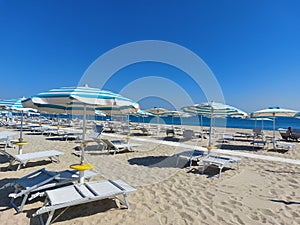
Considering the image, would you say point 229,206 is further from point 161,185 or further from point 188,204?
point 161,185

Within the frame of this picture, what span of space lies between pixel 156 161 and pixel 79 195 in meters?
3.83

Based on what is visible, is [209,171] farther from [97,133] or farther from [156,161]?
[97,133]

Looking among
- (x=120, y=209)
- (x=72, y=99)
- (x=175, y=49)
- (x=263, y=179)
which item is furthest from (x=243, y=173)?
(x=175, y=49)

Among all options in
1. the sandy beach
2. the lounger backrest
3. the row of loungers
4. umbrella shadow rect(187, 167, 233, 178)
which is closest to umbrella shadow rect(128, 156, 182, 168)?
the sandy beach

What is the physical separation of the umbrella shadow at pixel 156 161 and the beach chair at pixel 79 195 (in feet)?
8.62

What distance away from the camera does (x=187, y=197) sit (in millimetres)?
3641

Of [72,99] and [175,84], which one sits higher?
[175,84]

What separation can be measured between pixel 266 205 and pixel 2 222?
159 inches

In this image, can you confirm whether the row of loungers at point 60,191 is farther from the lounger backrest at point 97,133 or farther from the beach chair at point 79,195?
the lounger backrest at point 97,133

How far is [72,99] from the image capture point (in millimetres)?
2938

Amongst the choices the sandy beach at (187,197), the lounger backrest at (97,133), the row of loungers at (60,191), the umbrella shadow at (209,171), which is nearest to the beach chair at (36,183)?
the row of loungers at (60,191)

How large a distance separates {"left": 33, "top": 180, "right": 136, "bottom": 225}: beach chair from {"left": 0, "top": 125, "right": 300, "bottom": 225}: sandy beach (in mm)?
249

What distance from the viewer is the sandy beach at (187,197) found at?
2.88 metres

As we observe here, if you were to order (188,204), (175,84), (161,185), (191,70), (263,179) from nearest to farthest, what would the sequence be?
(188,204) < (161,185) < (263,179) < (191,70) < (175,84)
